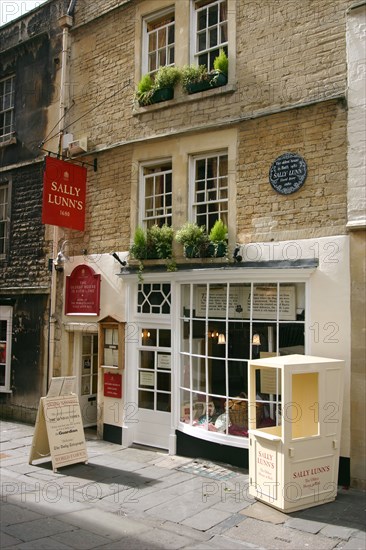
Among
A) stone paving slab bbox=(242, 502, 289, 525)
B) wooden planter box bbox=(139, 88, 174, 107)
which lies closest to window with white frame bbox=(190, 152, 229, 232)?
wooden planter box bbox=(139, 88, 174, 107)

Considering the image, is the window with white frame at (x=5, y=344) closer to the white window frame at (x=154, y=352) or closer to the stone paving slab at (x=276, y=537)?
the white window frame at (x=154, y=352)

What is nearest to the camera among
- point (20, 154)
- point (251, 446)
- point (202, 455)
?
point (251, 446)

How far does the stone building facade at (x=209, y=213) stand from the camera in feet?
24.8

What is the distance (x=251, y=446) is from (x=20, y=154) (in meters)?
9.42

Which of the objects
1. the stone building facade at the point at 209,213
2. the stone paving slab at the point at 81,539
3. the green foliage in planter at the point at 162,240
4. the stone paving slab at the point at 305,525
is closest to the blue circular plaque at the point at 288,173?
the stone building facade at the point at 209,213

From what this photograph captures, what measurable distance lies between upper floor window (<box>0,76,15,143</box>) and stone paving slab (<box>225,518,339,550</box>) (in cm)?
1112

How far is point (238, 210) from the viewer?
8.52m

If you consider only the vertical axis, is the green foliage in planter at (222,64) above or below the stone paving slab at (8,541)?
above

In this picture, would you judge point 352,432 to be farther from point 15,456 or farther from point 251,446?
point 15,456

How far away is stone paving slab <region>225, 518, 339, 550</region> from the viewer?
5309 mm

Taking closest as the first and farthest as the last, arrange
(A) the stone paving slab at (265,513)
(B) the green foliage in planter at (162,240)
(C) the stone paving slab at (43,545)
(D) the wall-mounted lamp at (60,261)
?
(C) the stone paving slab at (43,545)
(A) the stone paving slab at (265,513)
(B) the green foliage in planter at (162,240)
(D) the wall-mounted lamp at (60,261)

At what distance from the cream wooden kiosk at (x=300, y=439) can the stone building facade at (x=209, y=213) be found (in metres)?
0.38

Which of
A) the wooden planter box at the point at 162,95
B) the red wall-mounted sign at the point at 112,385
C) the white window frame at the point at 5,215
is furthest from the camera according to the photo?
the white window frame at the point at 5,215

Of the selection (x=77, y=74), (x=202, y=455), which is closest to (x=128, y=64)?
(x=77, y=74)
